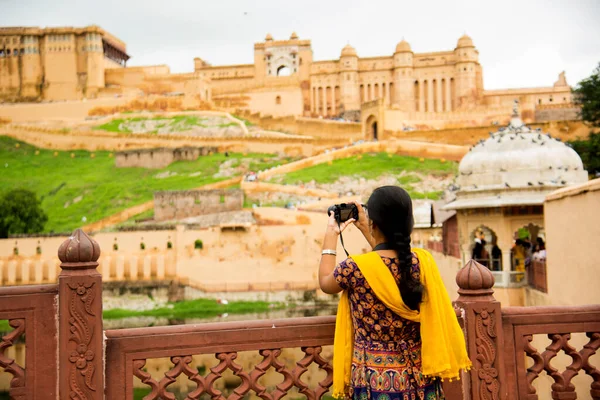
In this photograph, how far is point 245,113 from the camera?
57844mm

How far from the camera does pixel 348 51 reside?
65.5 metres

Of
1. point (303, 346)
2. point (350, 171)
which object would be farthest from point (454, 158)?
point (303, 346)

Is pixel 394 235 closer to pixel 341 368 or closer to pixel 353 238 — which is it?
pixel 341 368

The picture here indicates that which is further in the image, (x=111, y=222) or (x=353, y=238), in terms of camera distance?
(x=111, y=222)

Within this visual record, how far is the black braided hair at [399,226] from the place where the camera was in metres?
3.98

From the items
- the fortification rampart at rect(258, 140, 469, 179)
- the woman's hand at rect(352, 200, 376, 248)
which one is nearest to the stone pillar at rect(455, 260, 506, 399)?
the woman's hand at rect(352, 200, 376, 248)

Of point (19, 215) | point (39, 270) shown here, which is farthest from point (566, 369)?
point (19, 215)

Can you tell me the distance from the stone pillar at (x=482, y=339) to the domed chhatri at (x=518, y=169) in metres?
7.89

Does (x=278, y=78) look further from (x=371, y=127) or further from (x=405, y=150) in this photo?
(x=405, y=150)

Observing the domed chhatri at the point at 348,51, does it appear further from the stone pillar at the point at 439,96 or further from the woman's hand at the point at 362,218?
the woman's hand at the point at 362,218

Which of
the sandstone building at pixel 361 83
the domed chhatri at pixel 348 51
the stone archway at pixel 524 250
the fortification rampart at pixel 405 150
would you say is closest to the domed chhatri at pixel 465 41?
the sandstone building at pixel 361 83

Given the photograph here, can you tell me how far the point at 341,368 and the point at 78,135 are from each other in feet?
175

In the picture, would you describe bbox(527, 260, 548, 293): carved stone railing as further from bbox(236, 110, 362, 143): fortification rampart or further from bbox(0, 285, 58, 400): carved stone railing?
bbox(236, 110, 362, 143): fortification rampart

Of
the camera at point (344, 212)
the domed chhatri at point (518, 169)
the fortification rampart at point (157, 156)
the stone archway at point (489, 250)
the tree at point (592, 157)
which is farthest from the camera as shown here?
the fortification rampart at point (157, 156)
